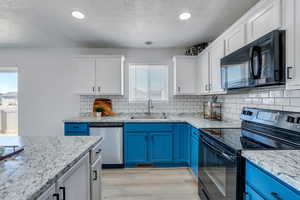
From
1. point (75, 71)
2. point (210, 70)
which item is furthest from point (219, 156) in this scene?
point (75, 71)

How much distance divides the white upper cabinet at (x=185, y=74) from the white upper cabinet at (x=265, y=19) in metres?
1.72

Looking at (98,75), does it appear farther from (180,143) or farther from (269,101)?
(269,101)

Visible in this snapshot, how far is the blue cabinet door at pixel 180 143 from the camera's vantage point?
3258 mm

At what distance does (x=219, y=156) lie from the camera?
1643 mm

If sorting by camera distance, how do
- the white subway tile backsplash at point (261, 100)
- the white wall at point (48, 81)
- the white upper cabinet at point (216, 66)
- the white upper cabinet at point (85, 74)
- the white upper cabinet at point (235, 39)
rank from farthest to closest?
the white wall at point (48, 81), the white upper cabinet at point (85, 74), the white upper cabinet at point (216, 66), the white upper cabinet at point (235, 39), the white subway tile backsplash at point (261, 100)

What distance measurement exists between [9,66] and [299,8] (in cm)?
469

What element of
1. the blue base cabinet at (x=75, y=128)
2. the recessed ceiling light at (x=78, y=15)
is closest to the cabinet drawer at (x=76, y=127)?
the blue base cabinet at (x=75, y=128)

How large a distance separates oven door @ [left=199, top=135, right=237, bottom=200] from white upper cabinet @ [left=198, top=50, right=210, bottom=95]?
125cm

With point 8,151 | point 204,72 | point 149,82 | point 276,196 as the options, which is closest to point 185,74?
point 204,72

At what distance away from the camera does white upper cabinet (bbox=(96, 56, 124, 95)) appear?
3.55 m

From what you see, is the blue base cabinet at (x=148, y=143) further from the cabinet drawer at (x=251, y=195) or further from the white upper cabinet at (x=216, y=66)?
the cabinet drawer at (x=251, y=195)

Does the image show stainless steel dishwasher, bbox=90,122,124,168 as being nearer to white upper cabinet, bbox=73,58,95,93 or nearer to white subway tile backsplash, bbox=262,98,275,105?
white upper cabinet, bbox=73,58,95,93

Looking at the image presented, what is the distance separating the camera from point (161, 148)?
10.7ft

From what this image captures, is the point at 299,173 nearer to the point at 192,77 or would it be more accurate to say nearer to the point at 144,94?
the point at 192,77
